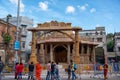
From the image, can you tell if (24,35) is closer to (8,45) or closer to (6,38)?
(8,45)

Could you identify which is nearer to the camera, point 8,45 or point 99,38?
point 8,45

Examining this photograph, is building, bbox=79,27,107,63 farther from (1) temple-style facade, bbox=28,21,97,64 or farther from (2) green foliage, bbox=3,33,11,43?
(1) temple-style facade, bbox=28,21,97,64

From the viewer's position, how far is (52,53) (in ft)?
121

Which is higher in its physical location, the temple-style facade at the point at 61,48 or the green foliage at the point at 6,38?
the green foliage at the point at 6,38

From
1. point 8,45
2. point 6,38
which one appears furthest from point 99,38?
point 6,38

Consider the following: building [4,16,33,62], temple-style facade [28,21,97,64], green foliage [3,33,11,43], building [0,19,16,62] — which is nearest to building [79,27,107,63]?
building [4,16,33,62]

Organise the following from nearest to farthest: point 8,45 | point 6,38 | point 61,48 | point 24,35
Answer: point 61,48 < point 6,38 < point 8,45 < point 24,35

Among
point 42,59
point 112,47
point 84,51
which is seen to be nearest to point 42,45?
point 42,59

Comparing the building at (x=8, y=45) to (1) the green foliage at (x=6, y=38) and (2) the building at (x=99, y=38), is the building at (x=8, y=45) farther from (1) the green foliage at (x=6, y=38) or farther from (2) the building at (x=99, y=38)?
(2) the building at (x=99, y=38)

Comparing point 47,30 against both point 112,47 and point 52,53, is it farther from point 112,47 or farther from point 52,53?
point 112,47

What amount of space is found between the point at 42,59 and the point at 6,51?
10371mm

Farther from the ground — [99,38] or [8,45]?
[99,38]

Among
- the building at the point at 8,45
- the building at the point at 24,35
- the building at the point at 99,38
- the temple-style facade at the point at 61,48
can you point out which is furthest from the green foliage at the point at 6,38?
the building at the point at 99,38

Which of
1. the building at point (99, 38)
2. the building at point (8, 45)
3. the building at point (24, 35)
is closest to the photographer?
the building at point (8, 45)
